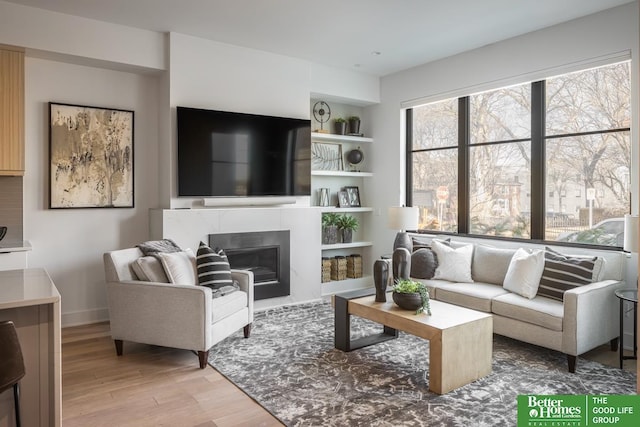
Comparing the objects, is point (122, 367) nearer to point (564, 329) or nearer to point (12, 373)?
point (12, 373)

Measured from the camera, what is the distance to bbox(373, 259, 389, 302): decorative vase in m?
3.59

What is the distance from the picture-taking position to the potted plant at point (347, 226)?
20.2 feet

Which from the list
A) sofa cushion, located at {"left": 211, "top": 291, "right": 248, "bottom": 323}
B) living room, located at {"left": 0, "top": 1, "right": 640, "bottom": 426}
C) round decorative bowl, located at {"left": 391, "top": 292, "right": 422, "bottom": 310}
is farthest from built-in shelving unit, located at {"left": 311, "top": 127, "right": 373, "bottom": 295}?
round decorative bowl, located at {"left": 391, "top": 292, "right": 422, "bottom": 310}

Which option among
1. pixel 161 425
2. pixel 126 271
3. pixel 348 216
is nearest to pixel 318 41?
pixel 348 216

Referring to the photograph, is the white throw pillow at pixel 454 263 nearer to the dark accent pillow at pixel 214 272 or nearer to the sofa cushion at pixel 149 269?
the dark accent pillow at pixel 214 272

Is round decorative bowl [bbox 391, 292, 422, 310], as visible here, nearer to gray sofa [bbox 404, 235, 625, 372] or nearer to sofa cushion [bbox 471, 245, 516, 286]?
gray sofa [bbox 404, 235, 625, 372]

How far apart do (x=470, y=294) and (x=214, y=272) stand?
2316 millimetres

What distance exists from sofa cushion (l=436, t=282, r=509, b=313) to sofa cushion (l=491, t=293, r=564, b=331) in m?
0.09

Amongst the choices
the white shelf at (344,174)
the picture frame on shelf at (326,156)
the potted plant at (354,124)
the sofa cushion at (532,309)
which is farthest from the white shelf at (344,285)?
the sofa cushion at (532,309)

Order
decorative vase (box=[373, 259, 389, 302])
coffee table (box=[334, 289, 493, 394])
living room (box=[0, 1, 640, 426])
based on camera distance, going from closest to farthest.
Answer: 1. coffee table (box=[334, 289, 493, 394])
2. decorative vase (box=[373, 259, 389, 302])
3. living room (box=[0, 1, 640, 426])

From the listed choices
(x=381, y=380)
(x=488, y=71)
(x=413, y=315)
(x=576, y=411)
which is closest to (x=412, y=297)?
(x=413, y=315)

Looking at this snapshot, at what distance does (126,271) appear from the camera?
362 centimetres

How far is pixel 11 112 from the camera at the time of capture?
3916 mm

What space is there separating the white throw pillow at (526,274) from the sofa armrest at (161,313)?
266cm
